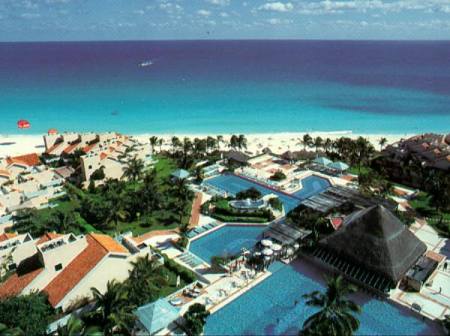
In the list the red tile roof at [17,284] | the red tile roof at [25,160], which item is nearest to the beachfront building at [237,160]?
the red tile roof at [25,160]

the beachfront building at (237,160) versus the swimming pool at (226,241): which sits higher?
the beachfront building at (237,160)

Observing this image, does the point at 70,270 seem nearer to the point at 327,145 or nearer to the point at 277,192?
the point at 277,192

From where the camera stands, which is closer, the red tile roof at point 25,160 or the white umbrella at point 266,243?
the white umbrella at point 266,243

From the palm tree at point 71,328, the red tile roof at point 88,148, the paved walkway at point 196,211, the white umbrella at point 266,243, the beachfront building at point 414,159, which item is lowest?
the paved walkway at point 196,211

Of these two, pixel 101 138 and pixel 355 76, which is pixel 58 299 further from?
pixel 355 76

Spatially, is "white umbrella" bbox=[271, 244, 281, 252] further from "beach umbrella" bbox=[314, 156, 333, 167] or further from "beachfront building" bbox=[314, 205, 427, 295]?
"beach umbrella" bbox=[314, 156, 333, 167]

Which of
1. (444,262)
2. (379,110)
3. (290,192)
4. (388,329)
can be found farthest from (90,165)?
(379,110)

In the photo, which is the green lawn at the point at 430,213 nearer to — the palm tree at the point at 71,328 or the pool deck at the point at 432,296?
the pool deck at the point at 432,296

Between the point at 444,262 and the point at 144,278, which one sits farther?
the point at 444,262
